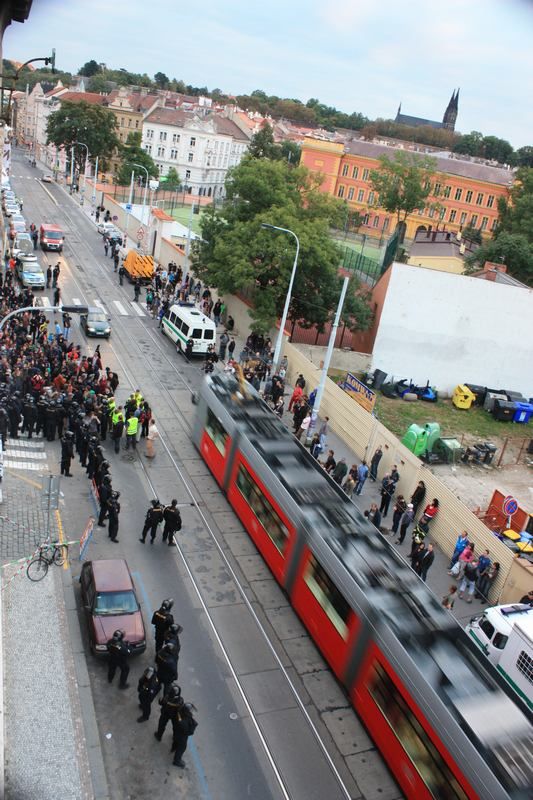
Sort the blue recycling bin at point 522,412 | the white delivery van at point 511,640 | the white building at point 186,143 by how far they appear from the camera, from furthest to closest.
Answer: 1. the white building at point 186,143
2. the blue recycling bin at point 522,412
3. the white delivery van at point 511,640

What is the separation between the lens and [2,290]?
103 feet

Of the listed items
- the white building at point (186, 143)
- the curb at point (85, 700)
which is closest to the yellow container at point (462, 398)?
the curb at point (85, 700)

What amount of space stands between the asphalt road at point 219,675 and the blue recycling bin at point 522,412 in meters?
19.1

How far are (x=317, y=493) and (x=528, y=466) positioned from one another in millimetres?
16390

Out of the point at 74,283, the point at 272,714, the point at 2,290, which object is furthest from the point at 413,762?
the point at 74,283

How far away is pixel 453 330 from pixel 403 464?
15.4 meters

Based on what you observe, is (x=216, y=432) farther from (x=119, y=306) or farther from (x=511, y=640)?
(x=119, y=306)

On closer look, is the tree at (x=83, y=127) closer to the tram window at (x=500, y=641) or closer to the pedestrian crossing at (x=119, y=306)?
the pedestrian crossing at (x=119, y=306)

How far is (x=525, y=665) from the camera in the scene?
1412 centimetres

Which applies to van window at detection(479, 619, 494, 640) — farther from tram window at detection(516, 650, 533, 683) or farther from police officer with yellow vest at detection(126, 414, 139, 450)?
police officer with yellow vest at detection(126, 414, 139, 450)

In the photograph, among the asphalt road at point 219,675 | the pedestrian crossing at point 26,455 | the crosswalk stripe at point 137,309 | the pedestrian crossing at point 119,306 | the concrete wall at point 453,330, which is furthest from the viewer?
the crosswalk stripe at point 137,309

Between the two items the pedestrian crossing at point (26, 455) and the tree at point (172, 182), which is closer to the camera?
the pedestrian crossing at point (26, 455)

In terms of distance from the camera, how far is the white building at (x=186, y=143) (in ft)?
365

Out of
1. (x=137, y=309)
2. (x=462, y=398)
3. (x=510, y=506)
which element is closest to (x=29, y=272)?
(x=137, y=309)
